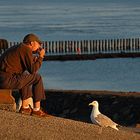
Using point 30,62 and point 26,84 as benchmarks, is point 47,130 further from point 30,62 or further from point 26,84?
point 30,62

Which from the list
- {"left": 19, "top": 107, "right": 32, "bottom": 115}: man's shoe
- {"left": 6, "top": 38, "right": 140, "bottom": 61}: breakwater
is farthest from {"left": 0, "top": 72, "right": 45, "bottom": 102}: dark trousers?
{"left": 6, "top": 38, "right": 140, "bottom": 61}: breakwater

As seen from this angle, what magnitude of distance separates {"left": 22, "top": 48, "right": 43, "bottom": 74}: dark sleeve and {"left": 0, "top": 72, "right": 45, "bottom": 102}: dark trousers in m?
0.19

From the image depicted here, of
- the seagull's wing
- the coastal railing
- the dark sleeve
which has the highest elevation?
the dark sleeve

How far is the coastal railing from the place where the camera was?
5238cm

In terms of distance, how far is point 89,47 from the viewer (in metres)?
52.8

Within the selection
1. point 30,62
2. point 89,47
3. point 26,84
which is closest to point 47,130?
point 26,84

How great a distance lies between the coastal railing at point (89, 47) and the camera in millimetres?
52375

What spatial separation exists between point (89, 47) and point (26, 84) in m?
38.0

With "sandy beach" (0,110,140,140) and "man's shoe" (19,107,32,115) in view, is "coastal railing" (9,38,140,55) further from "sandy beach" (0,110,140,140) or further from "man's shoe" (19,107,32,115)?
"sandy beach" (0,110,140,140)

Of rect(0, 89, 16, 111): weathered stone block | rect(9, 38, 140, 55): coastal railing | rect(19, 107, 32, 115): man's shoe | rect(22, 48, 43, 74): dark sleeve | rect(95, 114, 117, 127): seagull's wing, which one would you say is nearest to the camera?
rect(22, 48, 43, 74): dark sleeve

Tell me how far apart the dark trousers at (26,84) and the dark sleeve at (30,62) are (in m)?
0.19

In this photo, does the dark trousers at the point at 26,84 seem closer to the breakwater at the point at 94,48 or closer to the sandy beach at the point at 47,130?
the sandy beach at the point at 47,130

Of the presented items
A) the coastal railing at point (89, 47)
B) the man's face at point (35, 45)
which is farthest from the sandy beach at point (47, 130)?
the coastal railing at point (89, 47)

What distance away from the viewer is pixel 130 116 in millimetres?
26656
